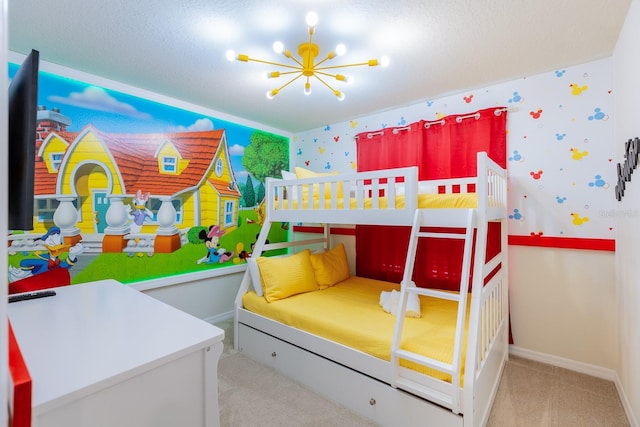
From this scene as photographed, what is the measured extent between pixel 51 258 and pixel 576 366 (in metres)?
4.16

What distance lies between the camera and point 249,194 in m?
3.65

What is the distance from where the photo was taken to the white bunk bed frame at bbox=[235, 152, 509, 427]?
1.57m

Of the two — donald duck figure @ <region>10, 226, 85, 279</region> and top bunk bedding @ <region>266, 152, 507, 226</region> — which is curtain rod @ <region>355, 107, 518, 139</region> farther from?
donald duck figure @ <region>10, 226, 85, 279</region>

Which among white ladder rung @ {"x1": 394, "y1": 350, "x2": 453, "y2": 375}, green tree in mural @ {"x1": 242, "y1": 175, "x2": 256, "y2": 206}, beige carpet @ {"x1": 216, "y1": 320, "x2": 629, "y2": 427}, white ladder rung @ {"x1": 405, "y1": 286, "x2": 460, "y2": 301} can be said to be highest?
green tree in mural @ {"x1": 242, "y1": 175, "x2": 256, "y2": 206}

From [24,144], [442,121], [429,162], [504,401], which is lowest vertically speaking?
[504,401]

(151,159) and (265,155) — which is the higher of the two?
(265,155)

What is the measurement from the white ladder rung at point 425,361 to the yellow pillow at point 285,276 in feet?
3.98

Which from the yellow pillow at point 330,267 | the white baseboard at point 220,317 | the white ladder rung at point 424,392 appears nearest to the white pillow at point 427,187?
the yellow pillow at point 330,267

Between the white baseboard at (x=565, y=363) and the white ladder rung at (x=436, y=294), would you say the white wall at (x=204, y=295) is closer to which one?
the white ladder rung at (x=436, y=294)

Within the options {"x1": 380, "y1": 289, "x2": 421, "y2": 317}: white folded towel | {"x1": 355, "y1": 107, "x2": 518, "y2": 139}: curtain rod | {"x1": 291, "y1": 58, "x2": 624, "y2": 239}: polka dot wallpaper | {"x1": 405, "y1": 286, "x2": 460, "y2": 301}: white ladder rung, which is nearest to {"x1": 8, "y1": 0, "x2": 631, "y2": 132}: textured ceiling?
{"x1": 291, "y1": 58, "x2": 624, "y2": 239}: polka dot wallpaper

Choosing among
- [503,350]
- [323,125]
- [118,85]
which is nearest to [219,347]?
[503,350]

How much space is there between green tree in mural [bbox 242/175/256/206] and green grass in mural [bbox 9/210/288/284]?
0.11 metres

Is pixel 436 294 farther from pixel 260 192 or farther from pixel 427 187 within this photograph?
pixel 260 192

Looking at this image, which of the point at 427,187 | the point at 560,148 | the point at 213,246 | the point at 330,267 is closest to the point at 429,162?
the point at 427,187
